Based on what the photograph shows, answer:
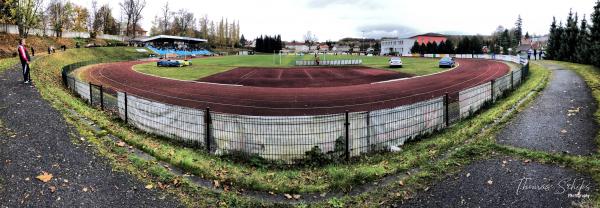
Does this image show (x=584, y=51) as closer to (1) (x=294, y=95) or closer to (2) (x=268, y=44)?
(1) (x=294, y=95)

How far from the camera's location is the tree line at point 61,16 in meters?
64.6

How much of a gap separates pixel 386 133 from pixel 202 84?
2534cm

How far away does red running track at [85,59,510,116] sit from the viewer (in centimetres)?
2119

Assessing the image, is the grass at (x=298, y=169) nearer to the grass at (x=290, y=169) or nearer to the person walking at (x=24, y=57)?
the grass at (x=290, y=169)

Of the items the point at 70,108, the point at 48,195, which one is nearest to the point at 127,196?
the point at 48,195

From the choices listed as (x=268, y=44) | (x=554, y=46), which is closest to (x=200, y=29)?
(x=268, y=44)

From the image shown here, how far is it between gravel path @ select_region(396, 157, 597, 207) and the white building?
149m

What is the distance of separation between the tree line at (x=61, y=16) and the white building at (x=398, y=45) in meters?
98.6

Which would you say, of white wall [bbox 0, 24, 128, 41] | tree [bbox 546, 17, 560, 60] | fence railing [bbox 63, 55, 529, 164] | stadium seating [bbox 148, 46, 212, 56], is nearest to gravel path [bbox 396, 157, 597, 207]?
fence railing [bbox 63, 55, 529, 164]

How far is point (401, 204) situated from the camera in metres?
6.30

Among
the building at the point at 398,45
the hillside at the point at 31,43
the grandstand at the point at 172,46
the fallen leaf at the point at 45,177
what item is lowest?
the fallen leaf at the point at 45,177

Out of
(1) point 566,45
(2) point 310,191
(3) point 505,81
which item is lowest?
(2) point 310,191

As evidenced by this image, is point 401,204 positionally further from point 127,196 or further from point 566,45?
point 566,45

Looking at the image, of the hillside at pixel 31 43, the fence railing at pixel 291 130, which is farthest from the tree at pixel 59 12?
the fence railing at pixel 291 130
